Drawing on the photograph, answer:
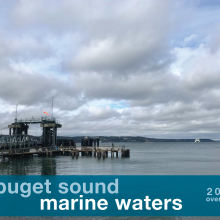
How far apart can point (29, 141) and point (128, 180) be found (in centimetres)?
5804

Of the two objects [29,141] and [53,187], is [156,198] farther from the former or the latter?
[29,141]

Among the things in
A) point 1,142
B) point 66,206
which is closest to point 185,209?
point 66,206

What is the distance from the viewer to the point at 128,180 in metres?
41.8

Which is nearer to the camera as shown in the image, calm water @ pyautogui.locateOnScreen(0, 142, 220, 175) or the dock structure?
calm water @ pyautogui.locateOnScreen(0, 142, 220, 175)

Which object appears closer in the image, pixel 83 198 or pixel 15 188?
pixel 83 198

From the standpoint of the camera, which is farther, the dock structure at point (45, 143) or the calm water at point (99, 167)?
the dock structure at point (45, 143)

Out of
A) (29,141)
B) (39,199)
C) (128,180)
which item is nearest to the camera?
(39,199)

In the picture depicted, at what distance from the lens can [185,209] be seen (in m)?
26.5

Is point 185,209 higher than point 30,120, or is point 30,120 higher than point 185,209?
point 30,120

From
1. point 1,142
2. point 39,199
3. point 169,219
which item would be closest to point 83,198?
point 39,199

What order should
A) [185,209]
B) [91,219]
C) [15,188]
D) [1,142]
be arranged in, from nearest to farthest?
[91,219], [185,209], [15,188], [1,142]

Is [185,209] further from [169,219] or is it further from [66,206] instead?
[66,206]

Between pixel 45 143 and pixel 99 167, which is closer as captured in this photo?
pixel 99 167

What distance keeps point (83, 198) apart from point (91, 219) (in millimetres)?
6523
